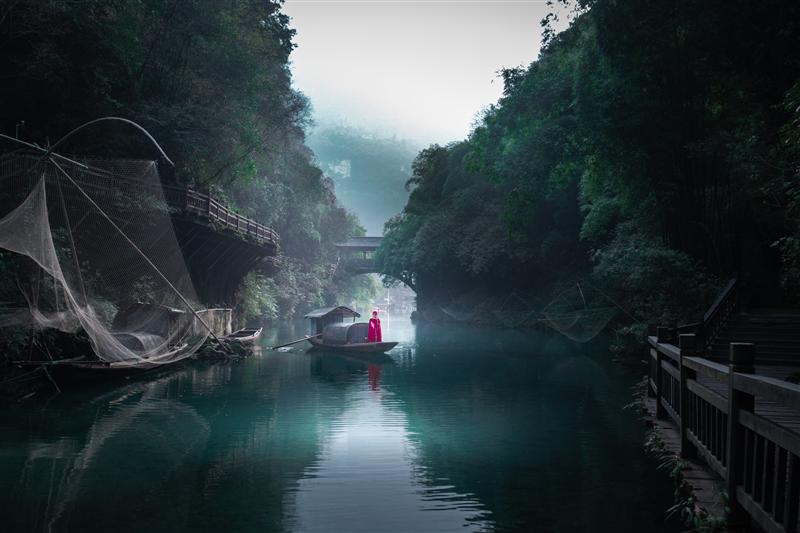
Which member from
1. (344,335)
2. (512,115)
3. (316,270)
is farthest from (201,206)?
(316,270)

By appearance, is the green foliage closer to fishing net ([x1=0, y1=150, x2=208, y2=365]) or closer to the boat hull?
the boat hull

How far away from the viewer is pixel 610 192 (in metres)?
28.0

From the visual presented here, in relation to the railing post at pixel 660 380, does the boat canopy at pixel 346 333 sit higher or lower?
lower

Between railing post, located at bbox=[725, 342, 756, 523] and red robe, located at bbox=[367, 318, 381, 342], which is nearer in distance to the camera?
railing post, located at bbox=[725, 342, 756, 523]

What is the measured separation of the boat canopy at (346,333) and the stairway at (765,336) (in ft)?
52.7

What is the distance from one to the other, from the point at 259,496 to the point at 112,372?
1096 centimetres

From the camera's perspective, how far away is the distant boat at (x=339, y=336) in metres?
26.8

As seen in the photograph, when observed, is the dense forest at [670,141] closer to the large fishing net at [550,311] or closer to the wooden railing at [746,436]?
the large fishing net at [550,311]

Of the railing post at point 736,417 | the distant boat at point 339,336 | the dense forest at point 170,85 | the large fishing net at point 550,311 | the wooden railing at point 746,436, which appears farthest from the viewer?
the distant boat at point 339,336

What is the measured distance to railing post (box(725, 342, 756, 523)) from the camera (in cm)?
499

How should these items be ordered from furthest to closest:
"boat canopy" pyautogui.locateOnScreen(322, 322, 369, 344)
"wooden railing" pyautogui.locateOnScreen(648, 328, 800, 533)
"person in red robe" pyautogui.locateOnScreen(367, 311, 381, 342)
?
"boat canopy" pyautogui.locateOnScreen(322, 322, 369, 344) → "person in red robe" pyautogui.locateOnScreen(367, 311, 381, 342) → "wooden railing" pyautogui.locateOnScreen(648, 328, 800, 533)

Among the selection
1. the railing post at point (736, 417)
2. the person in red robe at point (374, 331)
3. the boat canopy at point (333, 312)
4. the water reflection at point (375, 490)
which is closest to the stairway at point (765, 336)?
the water reflection at point (375, 490)

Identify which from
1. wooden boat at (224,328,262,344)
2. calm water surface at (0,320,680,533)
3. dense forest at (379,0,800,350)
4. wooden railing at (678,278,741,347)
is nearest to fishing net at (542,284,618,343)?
dense forest at (379,0,800,350)

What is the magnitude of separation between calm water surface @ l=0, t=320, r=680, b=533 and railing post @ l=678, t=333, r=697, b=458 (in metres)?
0.85
